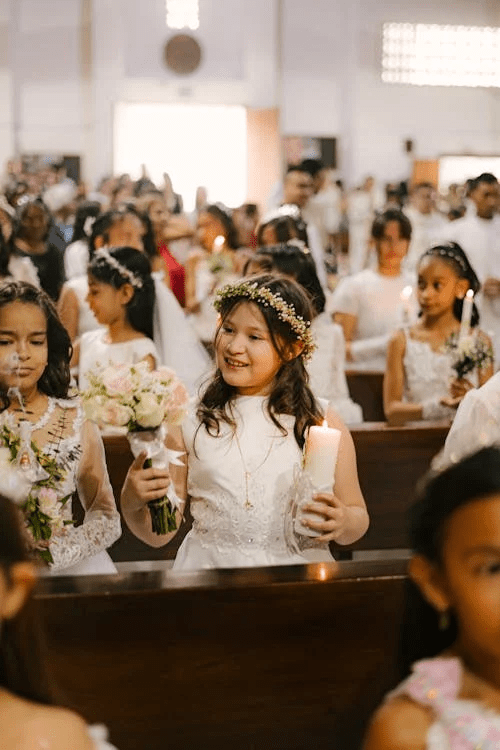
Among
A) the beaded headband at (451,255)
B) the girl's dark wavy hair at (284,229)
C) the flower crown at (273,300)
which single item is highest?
the girl's dark wavy hair at (284,229)

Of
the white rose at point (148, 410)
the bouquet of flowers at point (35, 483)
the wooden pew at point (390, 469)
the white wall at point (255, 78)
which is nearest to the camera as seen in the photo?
the white rose at point (148, 410)

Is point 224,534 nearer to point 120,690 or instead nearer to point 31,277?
point 120,690

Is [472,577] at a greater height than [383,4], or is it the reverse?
[383,4]

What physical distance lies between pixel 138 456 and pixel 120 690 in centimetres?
62

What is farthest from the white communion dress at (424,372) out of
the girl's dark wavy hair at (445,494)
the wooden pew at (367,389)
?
the girl's dark wavy hair at (445,494)

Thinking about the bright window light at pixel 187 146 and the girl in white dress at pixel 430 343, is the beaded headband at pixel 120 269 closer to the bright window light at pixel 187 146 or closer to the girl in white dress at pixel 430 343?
the girl in white dress at pixel 430 343

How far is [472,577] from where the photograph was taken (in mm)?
1497

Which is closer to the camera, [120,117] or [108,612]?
[108,612]

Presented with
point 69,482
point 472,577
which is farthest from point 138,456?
point 472,577

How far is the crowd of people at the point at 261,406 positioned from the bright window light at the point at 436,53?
13.4m

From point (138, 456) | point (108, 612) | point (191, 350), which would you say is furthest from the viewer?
point (191, 350)

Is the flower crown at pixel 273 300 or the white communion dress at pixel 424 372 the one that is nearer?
the flower crown at pixel 273 300

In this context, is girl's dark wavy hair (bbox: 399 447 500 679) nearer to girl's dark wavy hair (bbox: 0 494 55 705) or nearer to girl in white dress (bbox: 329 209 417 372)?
girl's dark wavy hair (bbox: 0 494 55 705)

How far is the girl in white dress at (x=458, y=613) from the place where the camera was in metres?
1.50
